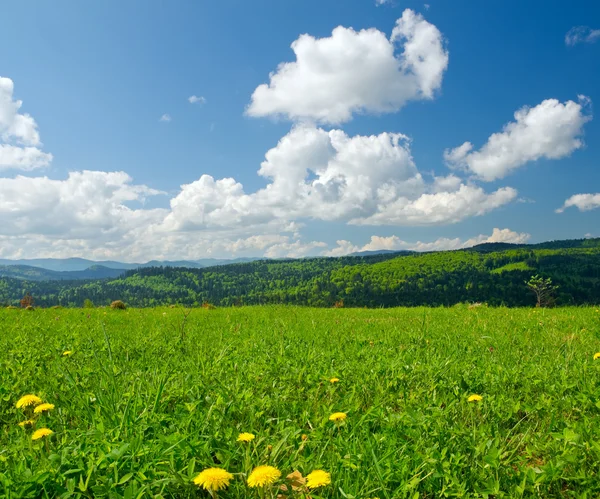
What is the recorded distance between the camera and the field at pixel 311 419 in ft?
6.46

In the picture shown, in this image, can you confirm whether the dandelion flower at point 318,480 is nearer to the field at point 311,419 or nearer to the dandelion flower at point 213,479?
the field at point 311,419

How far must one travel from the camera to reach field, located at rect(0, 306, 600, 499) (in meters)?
1.97

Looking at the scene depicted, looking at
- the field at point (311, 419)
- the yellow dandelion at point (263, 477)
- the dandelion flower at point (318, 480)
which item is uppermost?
the yellow dandelion at point (263, 477)

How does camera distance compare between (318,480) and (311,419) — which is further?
(311,419)

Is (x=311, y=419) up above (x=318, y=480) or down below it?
below

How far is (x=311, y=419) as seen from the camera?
3086mm

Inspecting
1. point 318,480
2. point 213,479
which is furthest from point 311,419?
point 213,479

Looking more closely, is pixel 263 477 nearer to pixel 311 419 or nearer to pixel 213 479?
pixel 213 479

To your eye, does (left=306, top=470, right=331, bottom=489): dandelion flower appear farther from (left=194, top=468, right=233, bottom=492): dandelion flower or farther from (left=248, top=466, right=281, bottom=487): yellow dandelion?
(left=194, top=468, right=233, bottom=492): dandelion flower

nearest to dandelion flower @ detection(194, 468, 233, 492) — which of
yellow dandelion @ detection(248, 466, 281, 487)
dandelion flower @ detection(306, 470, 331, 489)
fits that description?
yellow dandelion @ detection(248, 466, 281, 487)

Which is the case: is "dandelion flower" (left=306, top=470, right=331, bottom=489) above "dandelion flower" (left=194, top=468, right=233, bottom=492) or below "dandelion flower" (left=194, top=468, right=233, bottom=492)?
below

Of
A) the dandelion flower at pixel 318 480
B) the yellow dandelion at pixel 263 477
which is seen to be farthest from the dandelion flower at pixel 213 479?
the dandelion flower at pixel 318 480

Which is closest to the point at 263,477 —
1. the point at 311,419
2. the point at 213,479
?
the point at 213,479

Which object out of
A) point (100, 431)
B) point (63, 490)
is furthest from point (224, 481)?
point (100, 431)
